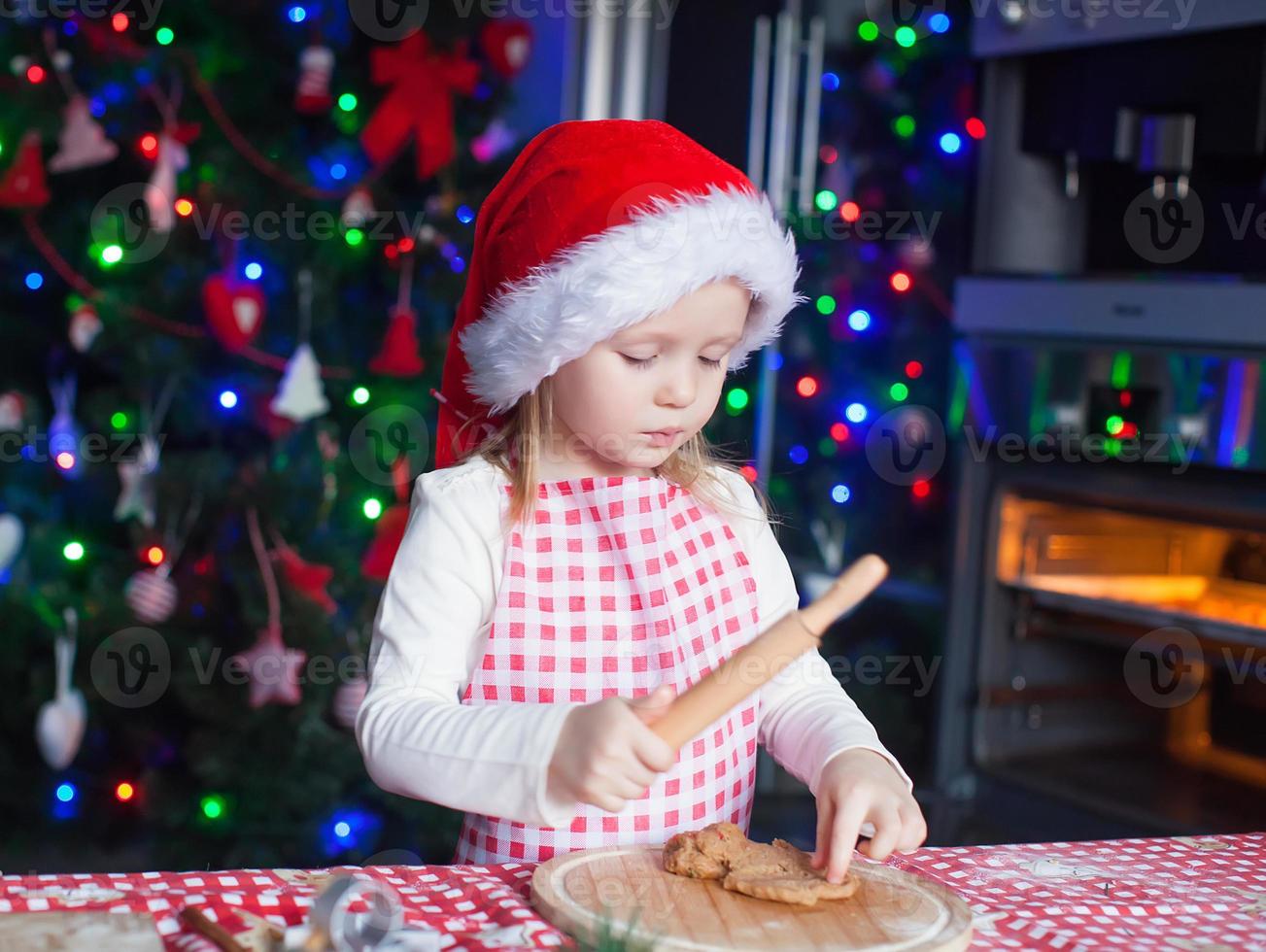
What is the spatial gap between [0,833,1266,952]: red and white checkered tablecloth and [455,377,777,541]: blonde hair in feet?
1.09

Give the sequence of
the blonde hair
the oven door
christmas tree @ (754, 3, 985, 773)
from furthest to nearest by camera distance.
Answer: christmas tree @ (754, 3, 985, 773) < the oven door < the blonde hair

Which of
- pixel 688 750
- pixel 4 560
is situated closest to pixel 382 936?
pixel 688 750

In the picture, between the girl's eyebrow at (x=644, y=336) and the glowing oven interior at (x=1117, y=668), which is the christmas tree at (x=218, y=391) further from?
the girl's eyebrow at (x=644, y=336)

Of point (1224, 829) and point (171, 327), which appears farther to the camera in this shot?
point (171, 327)

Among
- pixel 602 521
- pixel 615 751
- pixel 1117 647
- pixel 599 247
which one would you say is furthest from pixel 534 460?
pixel 1117 647

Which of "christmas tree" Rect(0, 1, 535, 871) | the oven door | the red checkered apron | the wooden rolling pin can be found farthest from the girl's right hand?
"christmas tree" Rect(0, 1, 535, 871)

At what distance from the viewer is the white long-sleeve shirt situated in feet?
3.01

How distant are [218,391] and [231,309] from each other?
0.17 m

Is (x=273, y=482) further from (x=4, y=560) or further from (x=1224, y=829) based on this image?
(x=1224, y=829)

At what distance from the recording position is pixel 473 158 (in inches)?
103

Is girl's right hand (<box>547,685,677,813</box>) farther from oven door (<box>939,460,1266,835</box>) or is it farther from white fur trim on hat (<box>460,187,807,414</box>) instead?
oven door (<box>939,460,1266,835</box>)

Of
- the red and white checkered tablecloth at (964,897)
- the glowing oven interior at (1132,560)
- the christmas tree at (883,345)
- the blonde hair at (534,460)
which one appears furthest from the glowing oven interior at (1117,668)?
the red and white checkered tablecloth at (964,897)

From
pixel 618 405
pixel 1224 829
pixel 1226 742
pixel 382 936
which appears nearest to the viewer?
pixel 382 936

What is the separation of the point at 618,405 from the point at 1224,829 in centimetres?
146
